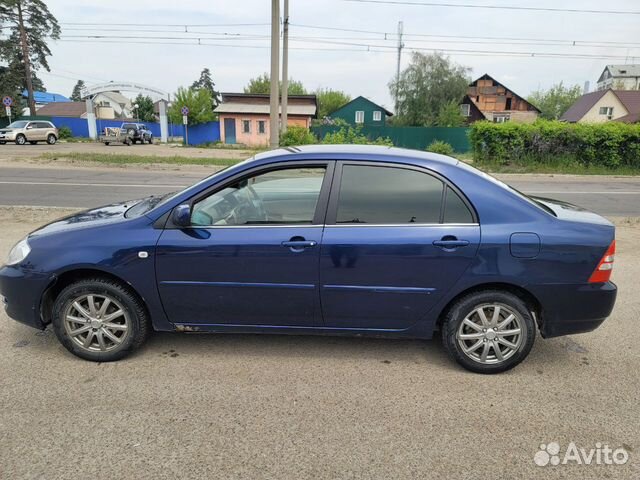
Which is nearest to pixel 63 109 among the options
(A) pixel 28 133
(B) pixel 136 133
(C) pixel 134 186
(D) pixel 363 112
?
(B) pixel 136 133

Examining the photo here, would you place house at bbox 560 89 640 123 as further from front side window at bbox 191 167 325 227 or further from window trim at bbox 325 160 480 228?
front side window at bbox 191 167 325 227

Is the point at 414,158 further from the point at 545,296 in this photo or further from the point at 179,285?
the point at 179,285

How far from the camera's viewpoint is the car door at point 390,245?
10.8 feet

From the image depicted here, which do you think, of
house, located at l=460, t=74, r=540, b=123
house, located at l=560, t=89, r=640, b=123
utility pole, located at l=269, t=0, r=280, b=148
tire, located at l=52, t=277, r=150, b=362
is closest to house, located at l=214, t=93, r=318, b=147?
utility pole, located at l=269, t=0, r=280, b=148

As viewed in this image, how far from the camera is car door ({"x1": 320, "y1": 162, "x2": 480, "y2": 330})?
328 centimetres

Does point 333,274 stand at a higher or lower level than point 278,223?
lower

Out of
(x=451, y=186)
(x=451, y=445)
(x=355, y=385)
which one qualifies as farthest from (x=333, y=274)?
(x=451, y=445)

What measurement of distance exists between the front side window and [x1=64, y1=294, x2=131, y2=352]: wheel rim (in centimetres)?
89

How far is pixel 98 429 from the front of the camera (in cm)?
277

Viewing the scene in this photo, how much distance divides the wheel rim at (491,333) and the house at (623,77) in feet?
347

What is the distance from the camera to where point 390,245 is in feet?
10.7

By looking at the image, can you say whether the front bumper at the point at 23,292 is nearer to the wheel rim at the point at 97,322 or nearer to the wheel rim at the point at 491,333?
the wheel rim at the point at 97,322

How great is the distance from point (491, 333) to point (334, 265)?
1228mm

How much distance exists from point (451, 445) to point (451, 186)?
1.71 m
